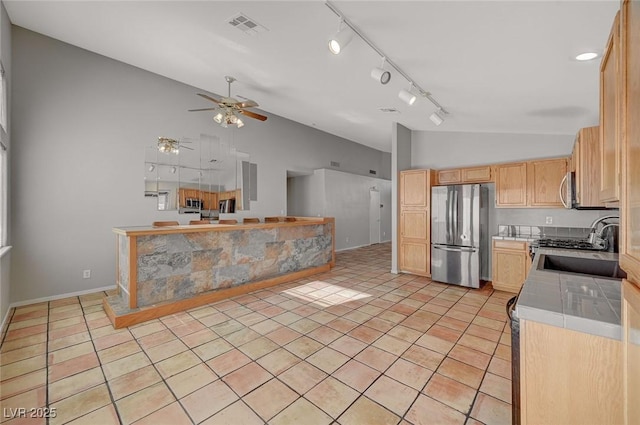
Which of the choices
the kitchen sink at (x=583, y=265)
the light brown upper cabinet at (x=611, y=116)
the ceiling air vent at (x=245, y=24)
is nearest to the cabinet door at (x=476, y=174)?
the kitchen sink at (x=583, y=265)

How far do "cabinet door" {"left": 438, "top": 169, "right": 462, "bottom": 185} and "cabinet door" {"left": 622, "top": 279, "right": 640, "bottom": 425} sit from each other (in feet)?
14.2

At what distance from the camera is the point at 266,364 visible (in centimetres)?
223

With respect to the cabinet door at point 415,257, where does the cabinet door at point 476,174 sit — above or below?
above

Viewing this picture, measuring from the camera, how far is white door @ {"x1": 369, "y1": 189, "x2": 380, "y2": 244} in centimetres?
877

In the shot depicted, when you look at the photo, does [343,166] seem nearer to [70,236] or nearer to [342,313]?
[342,313]

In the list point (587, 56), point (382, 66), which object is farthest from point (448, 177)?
point (587, 56)

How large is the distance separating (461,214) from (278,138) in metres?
4.38

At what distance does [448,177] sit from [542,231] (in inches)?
64.5

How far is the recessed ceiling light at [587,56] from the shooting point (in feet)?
6.78

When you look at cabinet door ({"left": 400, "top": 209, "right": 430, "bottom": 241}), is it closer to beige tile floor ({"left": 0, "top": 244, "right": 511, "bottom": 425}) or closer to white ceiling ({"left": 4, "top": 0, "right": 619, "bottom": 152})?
beige tile floor ({"left": 0, "top": 244, "right": 511, "bottom": 425})

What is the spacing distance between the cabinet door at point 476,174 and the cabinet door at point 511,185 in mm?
146

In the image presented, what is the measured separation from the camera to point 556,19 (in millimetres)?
1782

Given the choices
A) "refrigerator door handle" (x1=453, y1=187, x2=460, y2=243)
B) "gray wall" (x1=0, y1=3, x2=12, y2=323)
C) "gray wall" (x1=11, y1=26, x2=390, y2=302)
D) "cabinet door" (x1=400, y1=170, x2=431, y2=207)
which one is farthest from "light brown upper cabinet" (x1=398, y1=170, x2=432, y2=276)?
"gray wall" (x1=0, y1=3, x2=12, y2=323)

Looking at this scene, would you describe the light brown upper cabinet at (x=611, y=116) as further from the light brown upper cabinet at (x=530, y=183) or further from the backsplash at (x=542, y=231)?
the backsplash at (x=542, y=231)
